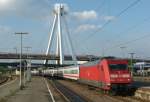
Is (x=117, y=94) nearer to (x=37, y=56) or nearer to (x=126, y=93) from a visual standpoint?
(x=126, y=93)

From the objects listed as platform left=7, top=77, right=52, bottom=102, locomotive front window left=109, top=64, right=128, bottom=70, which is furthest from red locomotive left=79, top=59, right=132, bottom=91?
platform left=7, top=77, right=52, bottom=102

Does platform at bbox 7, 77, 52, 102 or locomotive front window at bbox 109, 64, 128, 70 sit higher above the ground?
locomotive front window at bbox 109, 64, 128, 70

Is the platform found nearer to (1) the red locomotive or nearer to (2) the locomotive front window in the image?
(1) the red locomotive

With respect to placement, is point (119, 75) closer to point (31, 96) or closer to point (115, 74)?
point (115, 74)

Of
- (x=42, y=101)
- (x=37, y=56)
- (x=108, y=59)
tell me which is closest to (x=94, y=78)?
(x=108, y=59)

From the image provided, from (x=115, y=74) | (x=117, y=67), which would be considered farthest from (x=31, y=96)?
(x=117, y=67)

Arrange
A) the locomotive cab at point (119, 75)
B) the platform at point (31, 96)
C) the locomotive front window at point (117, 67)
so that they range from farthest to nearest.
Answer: the locomotive front window at point (117, 67) → the locomotive cab at point (119, 75) → the platform at point (31, 96)

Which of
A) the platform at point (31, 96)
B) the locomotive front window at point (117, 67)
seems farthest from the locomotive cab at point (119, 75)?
the platform at point (31, 96)

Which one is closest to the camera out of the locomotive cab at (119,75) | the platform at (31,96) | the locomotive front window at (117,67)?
the platform at (31,96)

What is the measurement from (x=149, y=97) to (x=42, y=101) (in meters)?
8.25

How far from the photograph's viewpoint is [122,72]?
119 feet

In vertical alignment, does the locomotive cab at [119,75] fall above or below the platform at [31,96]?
above

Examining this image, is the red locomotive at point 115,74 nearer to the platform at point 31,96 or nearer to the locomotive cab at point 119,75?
the locomotive cab at point 119,75

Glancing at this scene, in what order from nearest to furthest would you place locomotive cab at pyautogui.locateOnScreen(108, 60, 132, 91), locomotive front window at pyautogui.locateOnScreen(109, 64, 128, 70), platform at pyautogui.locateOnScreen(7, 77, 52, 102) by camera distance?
platform at pyautogui.locateOnScreen(7, 77, 52, 102), locomotive cab at pyautogui.locateOnScreen(108, 60, 132, 91), locomotive front window at pyautogui.locateOnScreen(109, 64, 128, 70)
